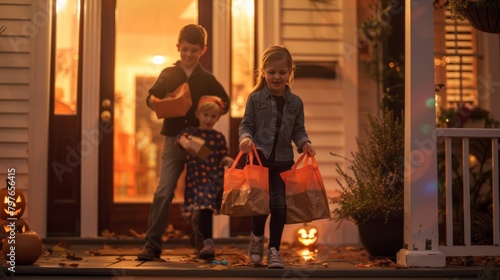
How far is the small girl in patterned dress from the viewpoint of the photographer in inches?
241

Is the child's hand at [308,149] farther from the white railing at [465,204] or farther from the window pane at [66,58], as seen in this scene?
the window pane at [66,58]

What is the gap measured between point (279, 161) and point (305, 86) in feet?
7.08

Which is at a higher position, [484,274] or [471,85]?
[471,85]

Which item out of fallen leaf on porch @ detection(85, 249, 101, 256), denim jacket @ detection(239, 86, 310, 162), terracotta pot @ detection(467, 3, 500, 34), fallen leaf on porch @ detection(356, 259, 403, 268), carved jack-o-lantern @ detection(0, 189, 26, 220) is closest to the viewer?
terracotta pot @ detection(467, 3, 500, 34)

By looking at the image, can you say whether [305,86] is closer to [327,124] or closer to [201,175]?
[327,124]

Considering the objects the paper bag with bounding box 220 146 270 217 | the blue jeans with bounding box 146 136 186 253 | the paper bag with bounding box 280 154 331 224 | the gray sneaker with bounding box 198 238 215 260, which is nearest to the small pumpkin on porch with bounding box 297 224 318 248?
the gray sneaker with bounding box 198 238 215 260

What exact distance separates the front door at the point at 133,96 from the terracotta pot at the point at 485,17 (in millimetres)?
2874

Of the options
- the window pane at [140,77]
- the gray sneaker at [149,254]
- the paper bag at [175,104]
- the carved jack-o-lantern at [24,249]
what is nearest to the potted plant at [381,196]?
the paper bag at [175,104]

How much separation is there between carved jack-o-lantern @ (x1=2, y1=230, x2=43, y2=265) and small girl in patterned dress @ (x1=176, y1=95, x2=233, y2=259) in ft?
3.91

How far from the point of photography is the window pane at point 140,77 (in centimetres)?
891

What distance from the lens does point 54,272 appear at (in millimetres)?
5227

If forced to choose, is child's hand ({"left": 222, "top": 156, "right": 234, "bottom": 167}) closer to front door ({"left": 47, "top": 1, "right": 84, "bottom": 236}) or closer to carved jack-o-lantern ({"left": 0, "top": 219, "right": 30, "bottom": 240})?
carved jack-o-lantern ({"left": 0, "top": 219, "right": 30, "bottom": 240})

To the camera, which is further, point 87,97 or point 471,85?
point 471,85

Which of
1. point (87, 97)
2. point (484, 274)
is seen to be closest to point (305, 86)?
point (87, 97)
